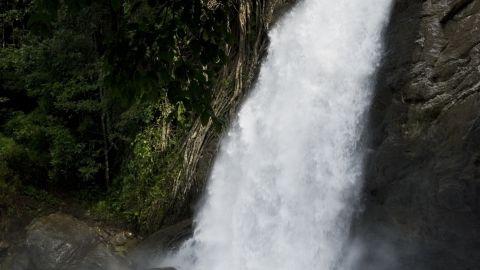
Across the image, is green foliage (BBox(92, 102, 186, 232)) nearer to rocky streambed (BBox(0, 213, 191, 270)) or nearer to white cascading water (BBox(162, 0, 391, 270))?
rocky streambed (BBox(0, 213, 191, 270))

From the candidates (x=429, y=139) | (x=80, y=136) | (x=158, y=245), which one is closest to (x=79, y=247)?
(x=158, y=245)

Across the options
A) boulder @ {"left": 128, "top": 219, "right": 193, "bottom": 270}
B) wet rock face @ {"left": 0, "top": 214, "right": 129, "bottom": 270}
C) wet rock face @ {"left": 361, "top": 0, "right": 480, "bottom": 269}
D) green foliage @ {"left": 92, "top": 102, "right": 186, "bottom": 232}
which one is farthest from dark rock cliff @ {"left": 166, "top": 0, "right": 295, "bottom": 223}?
wet rock face @ {"left": 361, "top": 0, "right": 480, "bottom": 269}

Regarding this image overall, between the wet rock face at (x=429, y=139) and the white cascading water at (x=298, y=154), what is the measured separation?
1.32 feet

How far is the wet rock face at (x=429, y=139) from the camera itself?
4.60m

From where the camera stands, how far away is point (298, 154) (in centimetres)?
687

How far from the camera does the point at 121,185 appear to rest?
33.5ft

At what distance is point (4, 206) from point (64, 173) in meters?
1.30

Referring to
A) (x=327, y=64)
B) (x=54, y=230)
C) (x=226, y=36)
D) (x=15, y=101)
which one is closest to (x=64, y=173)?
(x=54, y=230)

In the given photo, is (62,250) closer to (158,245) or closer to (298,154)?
(158,245)

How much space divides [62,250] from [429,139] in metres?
6.08

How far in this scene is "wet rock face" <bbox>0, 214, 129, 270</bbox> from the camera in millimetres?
8023

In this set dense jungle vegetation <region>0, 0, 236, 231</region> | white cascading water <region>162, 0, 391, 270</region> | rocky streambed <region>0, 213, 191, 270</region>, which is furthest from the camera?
dense jungle vegetation <region>0, 0, 236, 231</region>

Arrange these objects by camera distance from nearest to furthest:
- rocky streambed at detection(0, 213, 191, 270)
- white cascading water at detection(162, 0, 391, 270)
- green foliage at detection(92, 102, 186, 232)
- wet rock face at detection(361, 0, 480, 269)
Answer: wet rock face at detection(361, 0, 480, 269) → white cascading water at detection(162, 0, 391, 270) → rocky streambed at detection(0, 213, 191, 270) → green foliage at detection(92, 102, 186, 232)

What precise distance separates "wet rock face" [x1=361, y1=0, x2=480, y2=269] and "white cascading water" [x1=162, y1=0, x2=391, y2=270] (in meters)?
0.40
